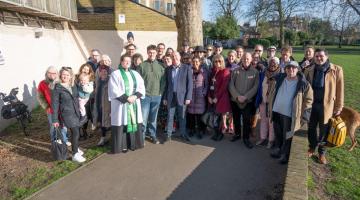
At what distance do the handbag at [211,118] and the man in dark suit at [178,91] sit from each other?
0.46 meters

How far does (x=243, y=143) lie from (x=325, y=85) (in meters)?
2.06

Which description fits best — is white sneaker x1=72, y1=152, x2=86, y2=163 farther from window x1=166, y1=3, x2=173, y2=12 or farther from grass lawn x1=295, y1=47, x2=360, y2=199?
window x1=166, y1=3, x2=173, y2=12

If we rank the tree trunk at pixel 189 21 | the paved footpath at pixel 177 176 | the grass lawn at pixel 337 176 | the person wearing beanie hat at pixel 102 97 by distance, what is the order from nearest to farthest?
the grass lawn at pixel 337 176 < the paved footpath at pixel 177 176 < the person wearing beanie hat at pixel 102 97 < the tree trunk at pixel 189 21

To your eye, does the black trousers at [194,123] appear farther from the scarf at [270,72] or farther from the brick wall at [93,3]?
the brick wall at [93,3]

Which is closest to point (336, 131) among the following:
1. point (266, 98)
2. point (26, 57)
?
point (266, 98)

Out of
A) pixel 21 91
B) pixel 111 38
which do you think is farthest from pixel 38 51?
pixel 111 38

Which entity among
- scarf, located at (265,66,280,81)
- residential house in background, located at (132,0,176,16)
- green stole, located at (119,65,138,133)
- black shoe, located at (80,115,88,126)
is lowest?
black shoe, located at (80,115,88,126)

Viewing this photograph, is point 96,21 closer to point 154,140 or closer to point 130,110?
point 154,140

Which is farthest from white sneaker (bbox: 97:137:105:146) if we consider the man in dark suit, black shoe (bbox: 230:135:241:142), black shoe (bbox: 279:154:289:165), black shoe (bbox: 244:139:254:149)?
black shoe (bbox: 279:154:289:165)

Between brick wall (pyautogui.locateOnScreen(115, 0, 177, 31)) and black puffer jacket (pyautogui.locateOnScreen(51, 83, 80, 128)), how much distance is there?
39.0 ft

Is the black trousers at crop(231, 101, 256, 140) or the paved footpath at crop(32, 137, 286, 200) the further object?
the black trousers at crop(231, 101, 256, 140)

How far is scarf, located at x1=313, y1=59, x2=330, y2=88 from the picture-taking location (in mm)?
5113

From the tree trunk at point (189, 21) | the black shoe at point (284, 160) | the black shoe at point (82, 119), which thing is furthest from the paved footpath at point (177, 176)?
the tree trunk at point (189, 21)

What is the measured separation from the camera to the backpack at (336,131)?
538cm
